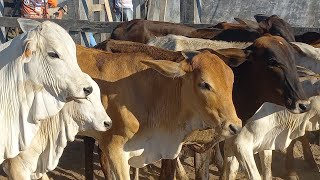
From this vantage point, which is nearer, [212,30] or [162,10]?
[212,30]

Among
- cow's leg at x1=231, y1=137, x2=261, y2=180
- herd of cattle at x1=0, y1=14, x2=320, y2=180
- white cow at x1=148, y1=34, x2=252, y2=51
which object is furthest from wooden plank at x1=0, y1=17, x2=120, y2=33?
cow's leg at x1=231, y1=137, x2=261, y2=180

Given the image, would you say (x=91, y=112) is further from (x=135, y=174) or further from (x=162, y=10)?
(x=162, y=10)

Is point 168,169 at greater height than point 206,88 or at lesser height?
lesser

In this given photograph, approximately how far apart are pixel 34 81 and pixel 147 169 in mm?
4430

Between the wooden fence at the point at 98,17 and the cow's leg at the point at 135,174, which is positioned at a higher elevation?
the wooden fence at the point at 98,17

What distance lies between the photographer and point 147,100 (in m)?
6.73

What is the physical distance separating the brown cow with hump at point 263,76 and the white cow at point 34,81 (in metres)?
1.60

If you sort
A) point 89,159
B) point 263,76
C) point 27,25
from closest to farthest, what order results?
point 27,25
point 263,76
point 89,159

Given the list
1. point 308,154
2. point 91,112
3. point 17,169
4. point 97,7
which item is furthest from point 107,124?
point 97,7

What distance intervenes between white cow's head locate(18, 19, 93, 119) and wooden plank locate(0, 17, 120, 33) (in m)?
3.78

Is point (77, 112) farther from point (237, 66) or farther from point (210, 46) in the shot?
point (210, 46)

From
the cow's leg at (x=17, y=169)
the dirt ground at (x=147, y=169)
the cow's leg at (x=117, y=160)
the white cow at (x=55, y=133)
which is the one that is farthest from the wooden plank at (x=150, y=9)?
the cow's leg at (x=17, y=169)

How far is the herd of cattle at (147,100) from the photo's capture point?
5.18 metres

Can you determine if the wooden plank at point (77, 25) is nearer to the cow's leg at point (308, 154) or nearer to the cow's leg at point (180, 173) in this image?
the cow's leg at point (180, 173)
